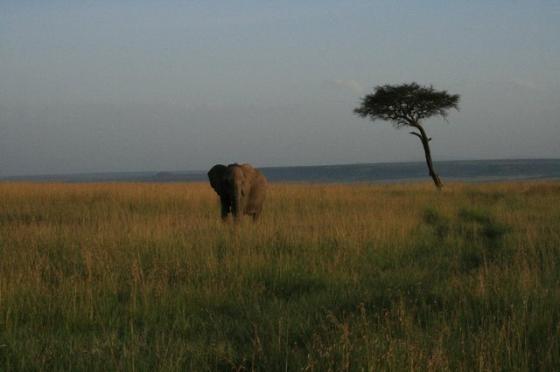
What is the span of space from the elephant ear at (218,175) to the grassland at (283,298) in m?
1.74

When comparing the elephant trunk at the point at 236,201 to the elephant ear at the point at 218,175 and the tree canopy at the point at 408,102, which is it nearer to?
the elephant ear at the point at 218,175

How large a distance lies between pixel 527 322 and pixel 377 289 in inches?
Result: 66.8

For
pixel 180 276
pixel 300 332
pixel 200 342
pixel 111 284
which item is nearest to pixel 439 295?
pixel 300 332

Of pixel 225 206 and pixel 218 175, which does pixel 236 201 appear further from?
pixel 218 175

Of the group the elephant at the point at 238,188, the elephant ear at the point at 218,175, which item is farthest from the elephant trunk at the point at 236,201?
the elephant ear at the point at 218,175

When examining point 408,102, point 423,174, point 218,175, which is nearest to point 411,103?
point 408,102

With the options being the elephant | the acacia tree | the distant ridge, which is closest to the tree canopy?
the acacia tree

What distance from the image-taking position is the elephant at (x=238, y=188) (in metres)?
12.5

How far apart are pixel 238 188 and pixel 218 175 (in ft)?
2.77

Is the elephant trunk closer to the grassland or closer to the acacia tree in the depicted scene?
the grassland

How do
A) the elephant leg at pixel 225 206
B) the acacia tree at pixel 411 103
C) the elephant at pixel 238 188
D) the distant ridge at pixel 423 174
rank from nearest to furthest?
the elephant at pixel 238 188, the elephant leg at pixel 225 206, the acacia tree at pixel 411 103, the distant ridge at pixel 423 174

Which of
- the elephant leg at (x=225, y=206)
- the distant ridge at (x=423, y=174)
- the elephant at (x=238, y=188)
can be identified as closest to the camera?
the elephant at (x=238, y=188)

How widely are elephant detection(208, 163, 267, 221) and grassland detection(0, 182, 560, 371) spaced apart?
1230mm

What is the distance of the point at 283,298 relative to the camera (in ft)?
19.5
